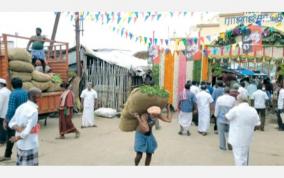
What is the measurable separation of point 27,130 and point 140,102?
1.83 meters

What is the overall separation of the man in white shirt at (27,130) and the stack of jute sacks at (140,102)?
1.54m

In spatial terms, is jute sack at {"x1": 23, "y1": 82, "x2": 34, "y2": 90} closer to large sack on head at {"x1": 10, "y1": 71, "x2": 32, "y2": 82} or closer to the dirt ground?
large sack on head at {"x1": 10, "y1": 71, "x2": 32, "y2": 82}

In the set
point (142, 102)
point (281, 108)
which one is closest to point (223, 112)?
point (142, 102)

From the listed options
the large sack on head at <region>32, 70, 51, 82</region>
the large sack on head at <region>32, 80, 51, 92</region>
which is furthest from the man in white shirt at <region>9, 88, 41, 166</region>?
the large sack on head at <region>32, 70, 51, 82</region>

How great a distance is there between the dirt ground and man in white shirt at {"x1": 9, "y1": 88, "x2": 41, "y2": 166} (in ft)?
6.47

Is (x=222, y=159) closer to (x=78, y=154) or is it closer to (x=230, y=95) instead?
(x=230, y=95)

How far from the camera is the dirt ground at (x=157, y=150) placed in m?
7.55

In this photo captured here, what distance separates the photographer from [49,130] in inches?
446

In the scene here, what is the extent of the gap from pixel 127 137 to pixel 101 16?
5.34 metres

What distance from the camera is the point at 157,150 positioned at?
8578mm

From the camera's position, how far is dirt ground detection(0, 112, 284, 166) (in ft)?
24.8

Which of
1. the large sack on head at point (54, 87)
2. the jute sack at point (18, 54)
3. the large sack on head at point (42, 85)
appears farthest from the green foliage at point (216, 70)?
the jute sack at point (18, 54)

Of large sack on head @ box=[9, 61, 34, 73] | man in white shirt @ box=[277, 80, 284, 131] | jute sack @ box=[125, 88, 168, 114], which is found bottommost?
man in white shirt @ box=[277, 80, 284, 131]

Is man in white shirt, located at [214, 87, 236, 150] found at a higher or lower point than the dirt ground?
higher
